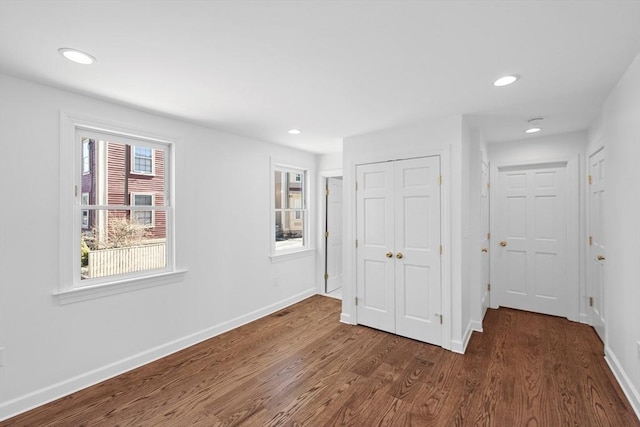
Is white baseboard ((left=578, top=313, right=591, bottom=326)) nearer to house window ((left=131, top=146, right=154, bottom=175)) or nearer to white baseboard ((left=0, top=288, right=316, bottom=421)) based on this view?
white baseboard ((left=0, top=288, right=316, bottom=421))

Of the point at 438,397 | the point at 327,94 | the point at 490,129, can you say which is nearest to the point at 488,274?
the point at 490,129

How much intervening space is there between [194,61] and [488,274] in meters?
4.48

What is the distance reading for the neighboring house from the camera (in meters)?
2.50

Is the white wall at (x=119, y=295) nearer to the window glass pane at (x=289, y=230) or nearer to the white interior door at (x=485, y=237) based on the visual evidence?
the window glass pane at (x=289, y=230)

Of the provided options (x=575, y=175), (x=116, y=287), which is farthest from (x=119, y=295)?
(x=575, y=175)

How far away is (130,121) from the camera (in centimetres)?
268

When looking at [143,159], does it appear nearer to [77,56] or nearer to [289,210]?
[77,56]

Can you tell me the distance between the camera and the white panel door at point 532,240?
12.6 ft

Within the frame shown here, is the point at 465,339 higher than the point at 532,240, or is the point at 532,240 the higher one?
the point at 532,240

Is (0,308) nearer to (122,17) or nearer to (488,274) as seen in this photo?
(122,17)

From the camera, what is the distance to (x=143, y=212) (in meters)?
Result: 2.84

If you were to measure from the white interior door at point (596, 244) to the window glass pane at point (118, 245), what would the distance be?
4572mm

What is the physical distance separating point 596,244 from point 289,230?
3.92 m

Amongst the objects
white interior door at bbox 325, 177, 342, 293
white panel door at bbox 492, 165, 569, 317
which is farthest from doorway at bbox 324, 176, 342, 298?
white panel door at bbox 492, 165, 569, 317
